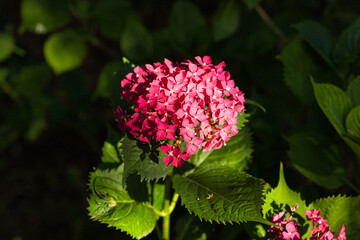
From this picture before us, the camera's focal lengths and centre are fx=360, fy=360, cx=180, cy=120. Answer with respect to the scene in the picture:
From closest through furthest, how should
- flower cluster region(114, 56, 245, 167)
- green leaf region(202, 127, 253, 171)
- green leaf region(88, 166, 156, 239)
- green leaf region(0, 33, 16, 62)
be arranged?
1. flower cluster region(114, 56, 245, 167)
2. green leaf region(88, 166, 156, 239)
3. green leaf region(202, 127, 253, 171)
4. green leaf region(0, 33, 16, 62)

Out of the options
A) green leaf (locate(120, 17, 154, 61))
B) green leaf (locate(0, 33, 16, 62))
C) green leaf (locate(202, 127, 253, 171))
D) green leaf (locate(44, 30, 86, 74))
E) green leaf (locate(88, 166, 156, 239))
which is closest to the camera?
green leaf (locate(88, 166, 156, 239))

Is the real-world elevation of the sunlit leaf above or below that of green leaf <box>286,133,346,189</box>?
above

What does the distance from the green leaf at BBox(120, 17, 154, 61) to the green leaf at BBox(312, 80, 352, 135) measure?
1064mm

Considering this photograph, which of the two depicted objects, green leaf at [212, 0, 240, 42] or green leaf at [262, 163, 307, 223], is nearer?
green leaf at [262, 163, 307, 223]

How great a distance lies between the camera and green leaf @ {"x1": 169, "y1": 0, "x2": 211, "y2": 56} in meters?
2.15

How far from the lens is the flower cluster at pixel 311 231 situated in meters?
1.05

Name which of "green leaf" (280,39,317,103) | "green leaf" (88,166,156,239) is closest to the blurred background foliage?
"green leaf" (280,39,317,103)

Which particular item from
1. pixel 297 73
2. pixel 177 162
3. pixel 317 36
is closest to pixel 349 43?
pixel 317 36

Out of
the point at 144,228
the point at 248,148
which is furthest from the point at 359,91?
the point at 144,228

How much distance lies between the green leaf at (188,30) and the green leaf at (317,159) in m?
0.87

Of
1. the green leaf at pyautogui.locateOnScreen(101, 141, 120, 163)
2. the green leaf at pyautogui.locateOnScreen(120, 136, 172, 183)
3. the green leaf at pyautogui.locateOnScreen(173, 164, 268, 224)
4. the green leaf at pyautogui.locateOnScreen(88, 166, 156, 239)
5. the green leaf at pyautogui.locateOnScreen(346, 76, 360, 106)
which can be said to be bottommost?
the green leaf at pyautogui.locateOnScreen(88, 166, 156, 239)

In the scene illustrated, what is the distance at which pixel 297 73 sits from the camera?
1645mm

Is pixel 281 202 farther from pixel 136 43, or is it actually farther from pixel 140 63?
pixel 136 43

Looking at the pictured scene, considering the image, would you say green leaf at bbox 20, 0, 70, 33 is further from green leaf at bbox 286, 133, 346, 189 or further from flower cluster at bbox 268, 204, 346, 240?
flower cluster at bbox 268, 204, 346, 240
